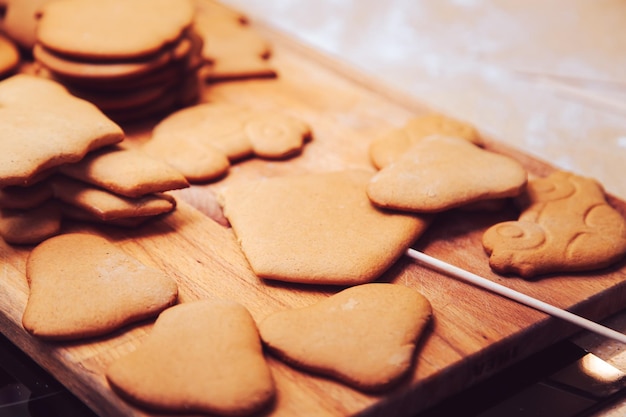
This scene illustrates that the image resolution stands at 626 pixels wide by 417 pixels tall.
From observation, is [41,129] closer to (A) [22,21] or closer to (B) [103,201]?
(B) [103,201]

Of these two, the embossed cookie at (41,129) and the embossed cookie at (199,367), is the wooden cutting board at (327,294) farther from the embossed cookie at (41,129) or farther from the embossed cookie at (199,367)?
the embossed cookie at (41,129)

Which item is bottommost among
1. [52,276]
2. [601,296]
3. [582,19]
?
[52,276]

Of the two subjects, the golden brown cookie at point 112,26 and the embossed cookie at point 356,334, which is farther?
the golden brown cookie at point 112,26

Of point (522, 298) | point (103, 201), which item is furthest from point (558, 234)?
point (103, 201)

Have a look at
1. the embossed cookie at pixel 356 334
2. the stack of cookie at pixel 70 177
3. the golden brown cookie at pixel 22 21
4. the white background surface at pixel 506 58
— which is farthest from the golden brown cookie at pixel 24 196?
the white background surface at pixel 506 58

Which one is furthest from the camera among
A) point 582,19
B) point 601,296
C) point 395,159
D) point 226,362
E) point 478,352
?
point 582,19

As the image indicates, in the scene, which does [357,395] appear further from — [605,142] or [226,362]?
[605,142]

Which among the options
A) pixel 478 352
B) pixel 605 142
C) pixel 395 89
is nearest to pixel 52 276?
pixel 478 352

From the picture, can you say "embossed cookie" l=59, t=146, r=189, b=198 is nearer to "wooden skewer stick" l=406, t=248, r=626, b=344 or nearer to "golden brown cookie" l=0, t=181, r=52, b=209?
"golden brown cookie" l=0, t=181, r=52, b=209
